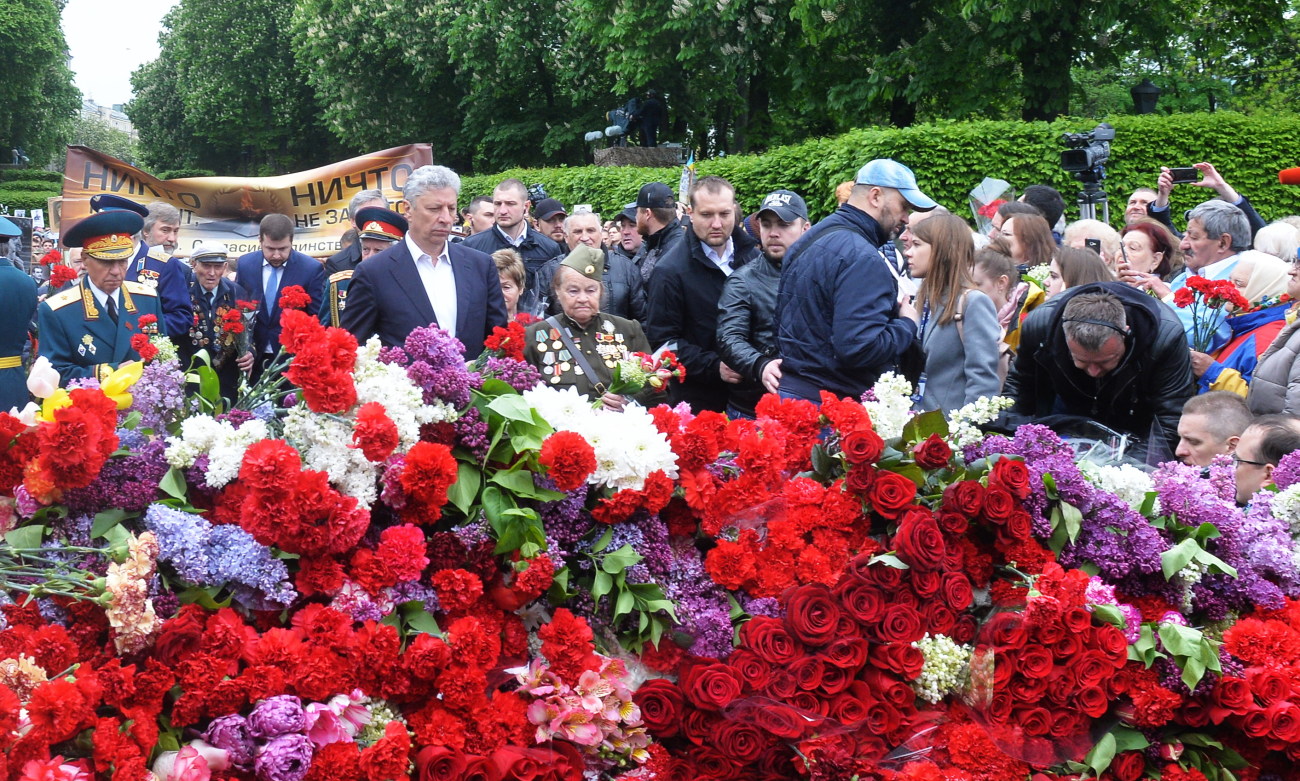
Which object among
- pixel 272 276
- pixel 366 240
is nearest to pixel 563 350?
pixel 366 240

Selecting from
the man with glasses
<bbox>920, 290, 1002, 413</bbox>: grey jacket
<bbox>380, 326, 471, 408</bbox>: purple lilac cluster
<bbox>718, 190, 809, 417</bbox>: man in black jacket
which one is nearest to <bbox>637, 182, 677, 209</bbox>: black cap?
<bbox>718, 190, 809, 417</bbox>: man in black jacket

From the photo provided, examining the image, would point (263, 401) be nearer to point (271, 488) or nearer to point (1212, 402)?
point (271, 488)

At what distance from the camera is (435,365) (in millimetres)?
2760

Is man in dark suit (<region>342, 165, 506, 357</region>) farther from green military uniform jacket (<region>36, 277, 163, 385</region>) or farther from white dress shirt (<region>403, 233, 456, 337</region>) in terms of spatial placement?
green military uniform jacket (<region>36, 277, 163, 385</region>)

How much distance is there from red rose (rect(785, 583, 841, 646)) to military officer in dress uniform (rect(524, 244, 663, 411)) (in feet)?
7.07

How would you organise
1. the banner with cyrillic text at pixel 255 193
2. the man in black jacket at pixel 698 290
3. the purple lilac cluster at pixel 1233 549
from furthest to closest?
the banner with cyrillic text at pixel 255 193, the man in black jacket at pixel 698 290, the purple lilac cluster at pixel 1233 549

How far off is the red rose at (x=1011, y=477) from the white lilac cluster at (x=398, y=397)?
123cm

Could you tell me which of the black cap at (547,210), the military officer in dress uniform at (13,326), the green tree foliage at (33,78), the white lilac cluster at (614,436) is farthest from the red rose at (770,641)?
the green tree foliage at (33,78)

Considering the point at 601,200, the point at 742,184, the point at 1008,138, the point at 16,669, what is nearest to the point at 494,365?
the point at 16,669

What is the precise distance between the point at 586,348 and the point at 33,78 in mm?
50922

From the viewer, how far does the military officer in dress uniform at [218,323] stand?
7.02 metres

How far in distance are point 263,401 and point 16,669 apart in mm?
874

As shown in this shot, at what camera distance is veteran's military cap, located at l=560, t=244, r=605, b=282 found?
5.05 meters

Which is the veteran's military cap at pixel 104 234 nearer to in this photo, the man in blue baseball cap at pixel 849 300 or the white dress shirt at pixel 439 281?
the white dress shirt at pixel 439 281
